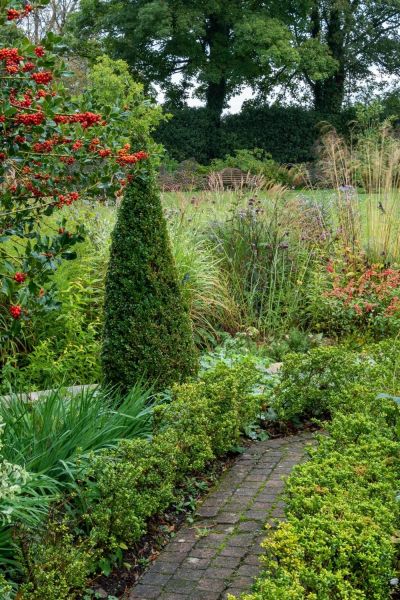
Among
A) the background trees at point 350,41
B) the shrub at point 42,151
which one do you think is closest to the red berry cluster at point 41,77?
the shrub at point 42,151

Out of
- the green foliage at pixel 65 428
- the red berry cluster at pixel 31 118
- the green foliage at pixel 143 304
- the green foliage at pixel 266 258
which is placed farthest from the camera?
the green foliage at pixel 266 258

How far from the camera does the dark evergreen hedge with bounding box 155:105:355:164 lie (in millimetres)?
26750

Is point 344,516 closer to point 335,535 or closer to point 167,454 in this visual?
point 335,535

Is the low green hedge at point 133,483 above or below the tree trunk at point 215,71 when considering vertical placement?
below

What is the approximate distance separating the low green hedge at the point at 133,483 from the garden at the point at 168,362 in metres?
0.01

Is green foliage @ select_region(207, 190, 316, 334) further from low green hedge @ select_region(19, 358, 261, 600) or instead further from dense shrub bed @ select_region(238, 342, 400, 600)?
dense shrub bed @ select_region(238, 342, 400, 600)

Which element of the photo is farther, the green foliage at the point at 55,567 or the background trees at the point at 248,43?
the background trees at the point at 248,43

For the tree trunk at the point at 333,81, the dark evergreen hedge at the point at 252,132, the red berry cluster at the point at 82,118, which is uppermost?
the tree trunk at the point at 333,81

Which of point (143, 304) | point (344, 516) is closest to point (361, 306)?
point (143, 304)

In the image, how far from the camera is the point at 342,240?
336 inches

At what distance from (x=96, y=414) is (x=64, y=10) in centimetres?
2740

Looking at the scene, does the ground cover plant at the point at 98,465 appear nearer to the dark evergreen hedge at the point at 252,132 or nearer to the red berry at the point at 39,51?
the red berry at the point at 39,51

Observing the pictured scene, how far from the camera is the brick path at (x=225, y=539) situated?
10.3ft

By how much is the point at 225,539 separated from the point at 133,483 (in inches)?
20.4
